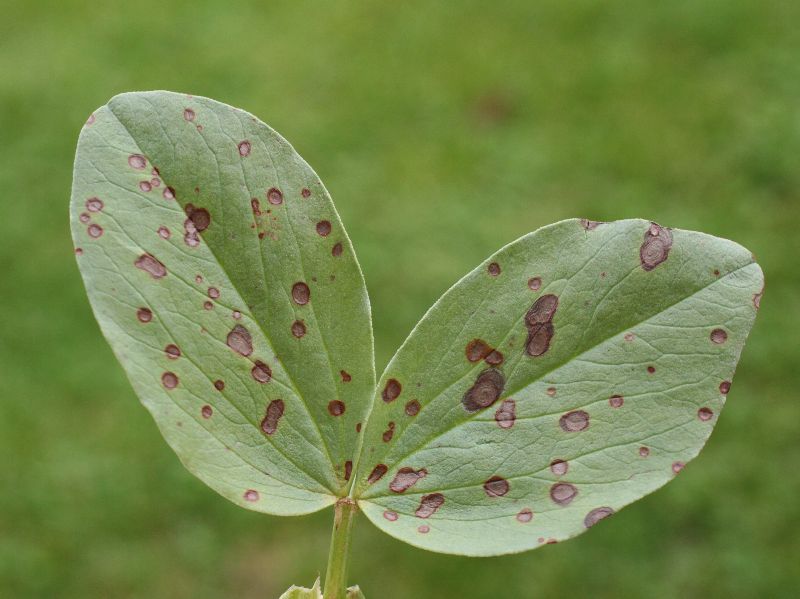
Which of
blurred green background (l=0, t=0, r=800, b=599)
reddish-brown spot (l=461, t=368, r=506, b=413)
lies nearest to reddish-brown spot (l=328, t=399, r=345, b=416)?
reddish-brown spot (l=461, t=368, r=506, b=413)

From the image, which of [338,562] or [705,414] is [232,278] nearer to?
[338,562]

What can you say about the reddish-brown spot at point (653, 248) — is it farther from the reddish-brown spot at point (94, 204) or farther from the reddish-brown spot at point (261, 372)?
the reddish-brown spot at point (94, 204)

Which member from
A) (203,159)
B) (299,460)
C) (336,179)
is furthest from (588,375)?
(336,179)

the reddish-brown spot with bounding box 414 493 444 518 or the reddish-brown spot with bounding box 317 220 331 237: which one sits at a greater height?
the reddish-brown spot with bounding box 317 220 331 237

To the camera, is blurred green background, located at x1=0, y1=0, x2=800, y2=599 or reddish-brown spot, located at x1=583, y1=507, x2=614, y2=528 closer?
reddish-brown spot, located at x1=583, y1=507, x2=614, y2=528

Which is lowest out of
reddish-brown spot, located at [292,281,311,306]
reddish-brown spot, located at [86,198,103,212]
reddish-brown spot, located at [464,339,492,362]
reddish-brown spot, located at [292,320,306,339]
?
reddish-brown spot, located at [292,320,306,339]

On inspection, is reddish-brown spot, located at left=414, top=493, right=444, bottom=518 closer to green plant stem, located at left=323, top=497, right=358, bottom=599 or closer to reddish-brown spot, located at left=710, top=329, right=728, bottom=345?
green plant stem, located at left=323, top=497, right=358, bottom=599
